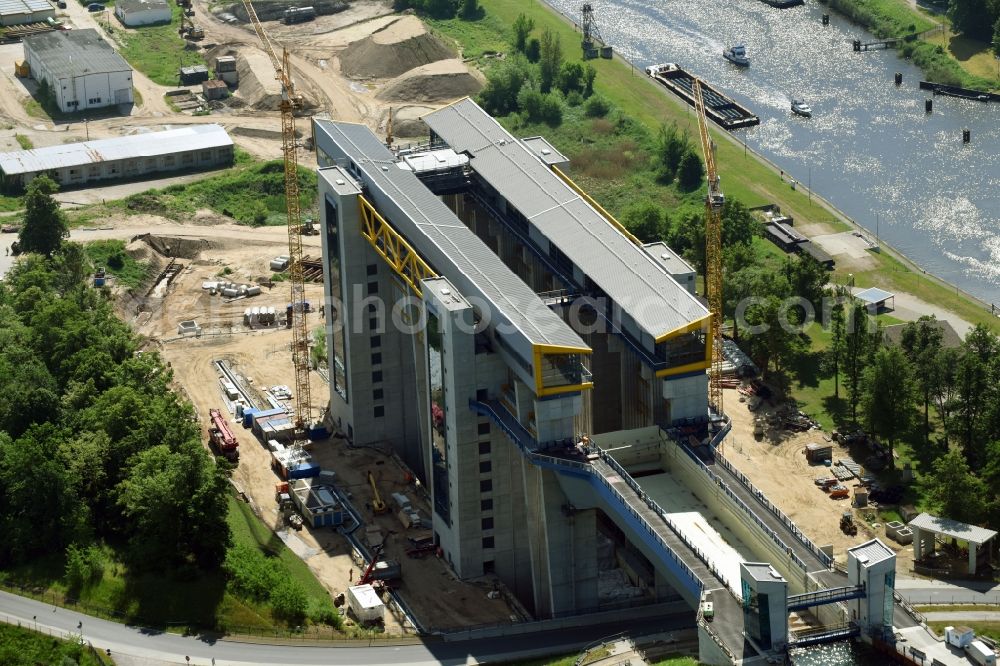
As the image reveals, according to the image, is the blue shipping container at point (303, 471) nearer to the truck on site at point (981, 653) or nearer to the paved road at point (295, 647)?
the paved road at point (295, 647)

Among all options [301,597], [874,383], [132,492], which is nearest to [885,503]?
[874,383]

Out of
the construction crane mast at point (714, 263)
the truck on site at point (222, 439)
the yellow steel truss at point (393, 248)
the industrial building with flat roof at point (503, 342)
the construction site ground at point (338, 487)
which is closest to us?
the industrial building with flat roof at point (503, 342)

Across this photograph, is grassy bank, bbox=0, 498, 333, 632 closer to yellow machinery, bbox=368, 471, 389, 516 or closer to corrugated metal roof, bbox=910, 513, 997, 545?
yellow machinery, bbox=368, 471, 389, 516

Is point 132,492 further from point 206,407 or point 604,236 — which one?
point 604,236

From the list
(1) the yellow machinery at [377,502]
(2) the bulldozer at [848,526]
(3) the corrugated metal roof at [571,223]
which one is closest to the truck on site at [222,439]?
(1) the yellow machinery at [377,502]

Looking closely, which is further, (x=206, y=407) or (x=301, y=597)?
(x=206, y=407)

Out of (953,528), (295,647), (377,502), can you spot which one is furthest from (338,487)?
(953,528)
